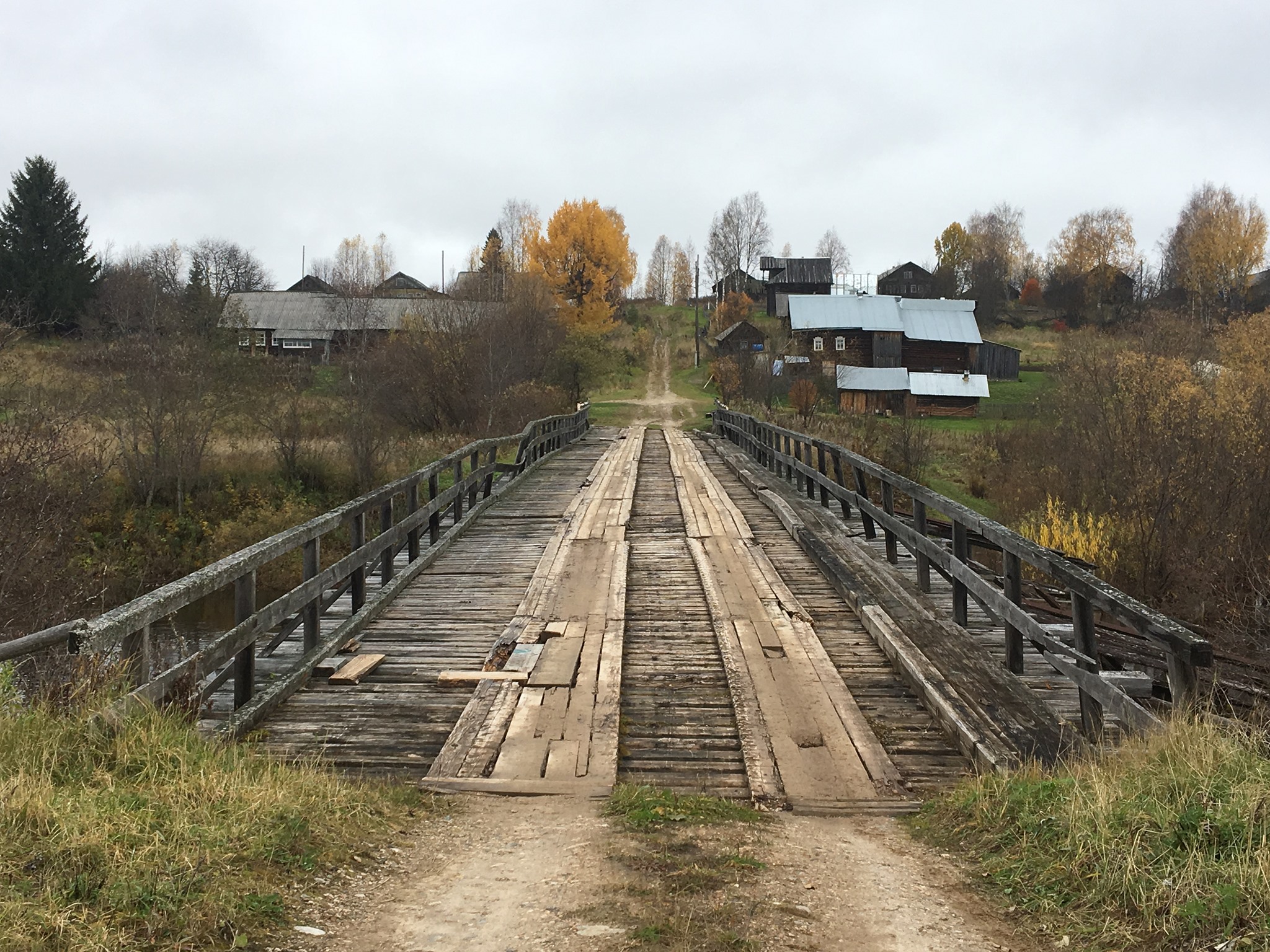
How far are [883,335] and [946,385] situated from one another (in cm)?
498

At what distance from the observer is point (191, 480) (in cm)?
2636

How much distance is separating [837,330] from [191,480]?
42182 millimetres

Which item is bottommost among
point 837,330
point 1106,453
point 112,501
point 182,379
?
point 112,501

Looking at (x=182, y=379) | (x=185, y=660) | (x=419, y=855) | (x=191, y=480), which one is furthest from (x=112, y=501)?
(x=419, y=855)

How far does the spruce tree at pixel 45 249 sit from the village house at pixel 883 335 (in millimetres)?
40007

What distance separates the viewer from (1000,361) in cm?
6488

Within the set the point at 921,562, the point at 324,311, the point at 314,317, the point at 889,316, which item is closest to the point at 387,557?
the point at 921,562

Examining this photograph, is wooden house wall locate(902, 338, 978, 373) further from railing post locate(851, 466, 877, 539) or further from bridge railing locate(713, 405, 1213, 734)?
bridge railing locate(713, 405, 1213, 734)

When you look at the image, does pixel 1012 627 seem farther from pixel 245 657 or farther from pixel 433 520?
pixel 433 520

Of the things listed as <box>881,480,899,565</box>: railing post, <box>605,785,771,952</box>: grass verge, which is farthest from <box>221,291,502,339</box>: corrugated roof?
<box>605,785,771,952</box>: grass verge

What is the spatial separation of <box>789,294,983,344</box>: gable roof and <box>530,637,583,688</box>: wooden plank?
176 feet

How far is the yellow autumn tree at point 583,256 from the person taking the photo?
6112cm

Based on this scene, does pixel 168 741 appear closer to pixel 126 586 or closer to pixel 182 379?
pixel 126 586

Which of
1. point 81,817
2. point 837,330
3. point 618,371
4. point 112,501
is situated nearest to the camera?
point 81,817
